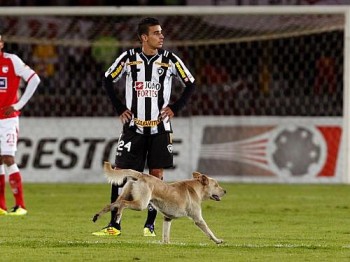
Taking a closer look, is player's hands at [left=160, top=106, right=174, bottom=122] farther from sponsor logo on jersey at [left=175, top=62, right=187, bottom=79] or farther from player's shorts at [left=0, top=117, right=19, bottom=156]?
player's shorts at [left=0, top=117, right=19, bottom=156]

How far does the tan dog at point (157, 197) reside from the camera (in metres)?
9.83

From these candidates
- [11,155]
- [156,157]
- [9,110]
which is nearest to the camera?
[156,157]

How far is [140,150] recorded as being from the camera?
1113cm

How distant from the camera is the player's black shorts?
11.1 metres

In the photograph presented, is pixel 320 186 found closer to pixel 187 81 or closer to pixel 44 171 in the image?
pixel 44 171

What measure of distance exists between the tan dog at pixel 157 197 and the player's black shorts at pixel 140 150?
1.02 meters

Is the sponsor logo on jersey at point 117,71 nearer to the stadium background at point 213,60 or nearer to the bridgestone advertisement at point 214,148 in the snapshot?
the bridgestone advertisement at point 214,148

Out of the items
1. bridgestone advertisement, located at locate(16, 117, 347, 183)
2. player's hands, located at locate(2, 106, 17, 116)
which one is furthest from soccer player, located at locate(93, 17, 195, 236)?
bridgestone advertisement, located at locate(16, 117, 347, 183)

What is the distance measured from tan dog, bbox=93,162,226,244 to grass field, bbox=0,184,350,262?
0.25 m

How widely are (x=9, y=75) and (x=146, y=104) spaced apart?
125 inches

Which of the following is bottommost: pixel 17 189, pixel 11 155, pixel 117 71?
pixel 17 189

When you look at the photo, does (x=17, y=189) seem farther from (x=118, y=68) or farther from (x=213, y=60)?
(x=213, y=60)

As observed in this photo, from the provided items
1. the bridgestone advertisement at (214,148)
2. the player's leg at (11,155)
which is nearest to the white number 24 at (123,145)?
the player's leg at (11,155)

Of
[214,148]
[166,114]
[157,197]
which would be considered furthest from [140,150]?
[214,148]
